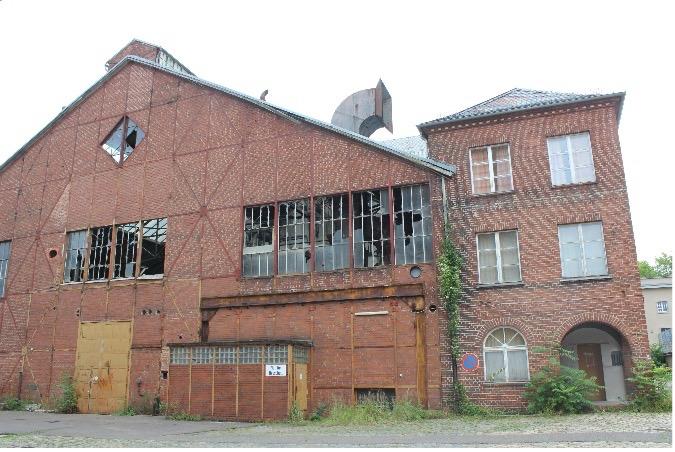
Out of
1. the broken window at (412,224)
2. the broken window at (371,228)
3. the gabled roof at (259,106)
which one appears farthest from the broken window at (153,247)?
the broken window at (412,224)

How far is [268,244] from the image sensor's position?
18875 millimetres

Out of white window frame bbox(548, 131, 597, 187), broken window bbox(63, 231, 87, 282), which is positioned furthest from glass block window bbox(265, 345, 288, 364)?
broken window bbox(63, 231, 87, 282)

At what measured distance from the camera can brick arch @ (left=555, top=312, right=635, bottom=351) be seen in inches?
590

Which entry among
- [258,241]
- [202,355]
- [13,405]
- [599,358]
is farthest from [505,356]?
[13,405]

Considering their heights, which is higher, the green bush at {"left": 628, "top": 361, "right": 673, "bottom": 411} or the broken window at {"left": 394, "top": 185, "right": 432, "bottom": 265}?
the broken window at {"left": 394, "top": 185, "right": 432, "bottom": 265}

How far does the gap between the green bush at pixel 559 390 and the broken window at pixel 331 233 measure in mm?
6142

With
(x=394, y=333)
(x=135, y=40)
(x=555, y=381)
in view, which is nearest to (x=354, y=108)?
(x=135, y=40)

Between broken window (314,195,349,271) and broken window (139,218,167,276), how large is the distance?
19.0ft

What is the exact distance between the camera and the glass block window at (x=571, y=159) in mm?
16406

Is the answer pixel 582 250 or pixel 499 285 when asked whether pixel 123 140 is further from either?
pixel 582 250

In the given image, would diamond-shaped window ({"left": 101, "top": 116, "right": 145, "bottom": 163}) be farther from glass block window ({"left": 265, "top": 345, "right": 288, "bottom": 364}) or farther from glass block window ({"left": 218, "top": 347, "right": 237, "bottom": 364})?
glass block window ({"left": 265, "top": 345, "right": 288, "bottom": 364})

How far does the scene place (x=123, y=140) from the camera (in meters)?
22.5

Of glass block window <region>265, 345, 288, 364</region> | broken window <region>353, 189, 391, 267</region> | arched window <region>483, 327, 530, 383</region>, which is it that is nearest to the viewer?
arched window <region>483, 327, 530, 383</region>

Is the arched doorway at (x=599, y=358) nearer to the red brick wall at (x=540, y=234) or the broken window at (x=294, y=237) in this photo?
the red brick wall at (x=540, y=234)
